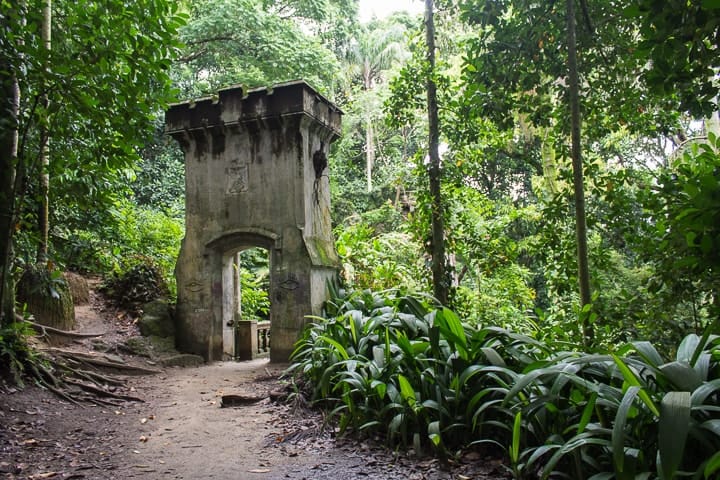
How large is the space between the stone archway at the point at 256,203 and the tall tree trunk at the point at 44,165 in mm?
2425

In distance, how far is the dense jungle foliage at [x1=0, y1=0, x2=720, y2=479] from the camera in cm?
259

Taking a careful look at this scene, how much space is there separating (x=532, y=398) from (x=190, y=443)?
3.01 metres

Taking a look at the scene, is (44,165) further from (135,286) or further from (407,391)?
(135,286)

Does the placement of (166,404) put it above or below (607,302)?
below

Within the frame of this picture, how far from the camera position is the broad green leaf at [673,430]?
6.54 feet

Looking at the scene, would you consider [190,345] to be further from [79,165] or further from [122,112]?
[122,112]

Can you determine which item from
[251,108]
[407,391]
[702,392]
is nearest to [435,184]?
[251,108]

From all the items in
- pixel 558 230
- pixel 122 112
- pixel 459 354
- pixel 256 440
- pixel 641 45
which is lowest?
pixel 256 440

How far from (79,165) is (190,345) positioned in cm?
422

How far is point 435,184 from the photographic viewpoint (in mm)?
7523

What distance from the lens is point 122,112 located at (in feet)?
15.9

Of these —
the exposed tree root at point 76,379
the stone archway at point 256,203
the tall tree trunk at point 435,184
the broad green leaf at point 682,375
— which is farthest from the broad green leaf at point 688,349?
the stone archway at point 256,203

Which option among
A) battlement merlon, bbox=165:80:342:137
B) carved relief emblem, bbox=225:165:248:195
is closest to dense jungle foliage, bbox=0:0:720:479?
battlement merlon, bbox=165:80:342:137

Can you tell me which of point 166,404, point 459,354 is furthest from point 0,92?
point 459,354
